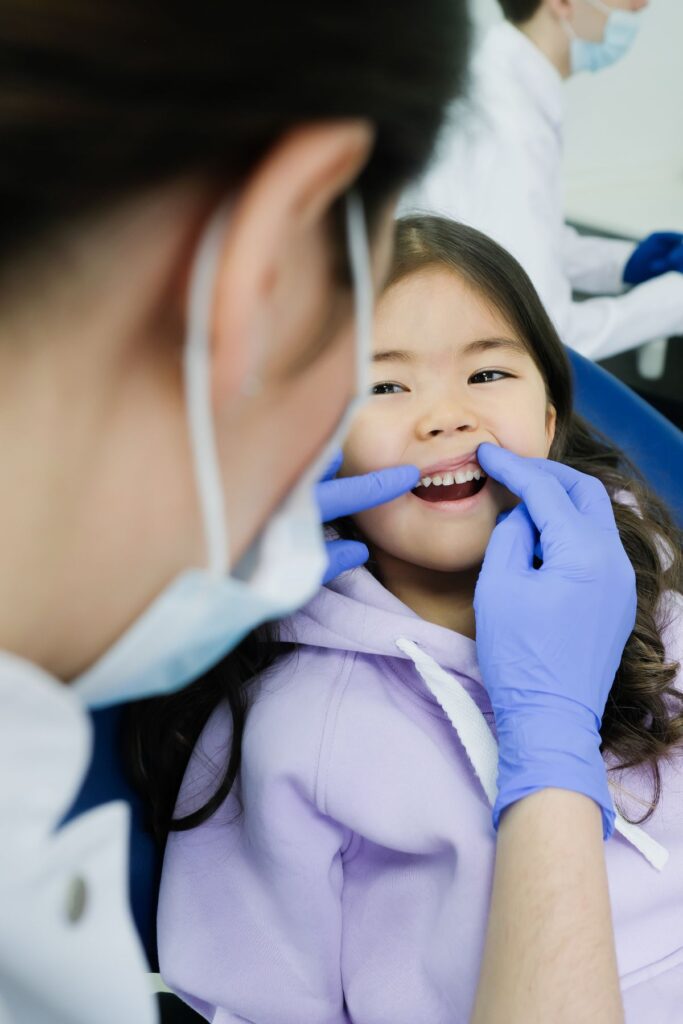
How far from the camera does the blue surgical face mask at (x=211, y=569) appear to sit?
465mm

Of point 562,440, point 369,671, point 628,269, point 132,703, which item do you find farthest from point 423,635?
point 628,269

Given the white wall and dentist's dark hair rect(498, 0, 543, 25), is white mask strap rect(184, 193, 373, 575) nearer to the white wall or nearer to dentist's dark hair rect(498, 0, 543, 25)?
dentist's dark hair rect(498, 0, 543, 25)

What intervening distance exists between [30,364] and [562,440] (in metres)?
1.10

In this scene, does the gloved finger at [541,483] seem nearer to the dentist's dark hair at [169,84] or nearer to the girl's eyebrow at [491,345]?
the girl's eyebrow at [491,345]

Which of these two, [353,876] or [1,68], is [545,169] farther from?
[1,68]

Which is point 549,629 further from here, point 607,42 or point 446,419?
point 607,42

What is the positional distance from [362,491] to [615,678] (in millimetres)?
430

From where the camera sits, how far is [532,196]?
6.82 feet

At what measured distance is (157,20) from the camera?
35 centimetres

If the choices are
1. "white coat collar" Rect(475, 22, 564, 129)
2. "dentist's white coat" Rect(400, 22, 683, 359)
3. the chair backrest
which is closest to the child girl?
the chair backrest

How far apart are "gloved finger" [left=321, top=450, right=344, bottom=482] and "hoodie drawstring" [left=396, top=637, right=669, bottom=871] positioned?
225 millimetres

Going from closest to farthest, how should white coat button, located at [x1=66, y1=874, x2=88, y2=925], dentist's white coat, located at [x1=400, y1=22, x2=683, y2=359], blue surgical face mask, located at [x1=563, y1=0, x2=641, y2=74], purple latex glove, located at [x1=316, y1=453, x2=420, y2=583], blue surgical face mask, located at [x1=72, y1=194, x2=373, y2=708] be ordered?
blue surgical face mask, located at [x1=72, y1=194, x2=373, y2=708]
white coat button, located at [x1=66, y1=874, x2=88, y2=925]
purple latex glove, located at [x1=316, y1=453, x2=420, y2=583]
dentist's white coat, located at [x1=400, y1=22, x2=683, y2=359]
blue surgical face mask, located at [x1=563, y1=0, x2=641, y2=74]

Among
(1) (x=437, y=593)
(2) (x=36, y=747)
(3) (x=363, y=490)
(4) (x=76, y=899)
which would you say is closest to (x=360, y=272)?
(2) (x=36, y=747)

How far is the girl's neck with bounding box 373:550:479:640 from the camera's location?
1226mm
